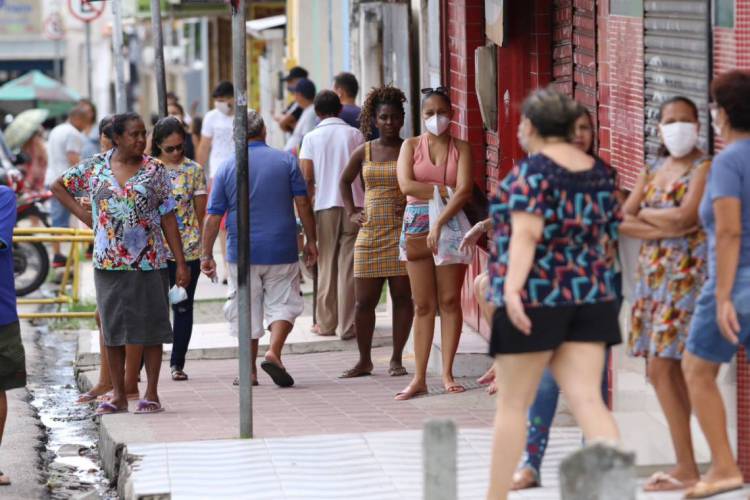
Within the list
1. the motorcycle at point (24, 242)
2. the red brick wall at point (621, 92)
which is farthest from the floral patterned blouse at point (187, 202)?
the motorcycle at point (24, 242)

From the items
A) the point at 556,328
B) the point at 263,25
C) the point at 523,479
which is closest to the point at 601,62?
the point at 523,479

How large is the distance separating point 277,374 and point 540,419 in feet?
11.9

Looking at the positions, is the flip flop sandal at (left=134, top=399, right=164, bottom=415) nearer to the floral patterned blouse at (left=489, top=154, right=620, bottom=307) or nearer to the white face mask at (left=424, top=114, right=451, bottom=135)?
the white face mask at (left=424, top=114, right=451, bottom=135)

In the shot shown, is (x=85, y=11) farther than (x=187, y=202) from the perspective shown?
Yes

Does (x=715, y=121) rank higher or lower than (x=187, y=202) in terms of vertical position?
higher

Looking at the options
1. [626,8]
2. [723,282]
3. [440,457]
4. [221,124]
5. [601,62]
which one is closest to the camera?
[440,457]

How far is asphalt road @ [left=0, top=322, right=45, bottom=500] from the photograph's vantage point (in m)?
8.15

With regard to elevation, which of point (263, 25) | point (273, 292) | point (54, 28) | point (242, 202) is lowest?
point (273, 292)

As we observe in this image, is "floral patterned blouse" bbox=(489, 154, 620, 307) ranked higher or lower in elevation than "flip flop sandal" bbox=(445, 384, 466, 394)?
higher

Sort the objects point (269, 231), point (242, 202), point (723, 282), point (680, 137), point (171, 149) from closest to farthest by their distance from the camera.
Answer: point (723, 282) < point (680, 137) < point (242, 202) < point (269, 231) < point (171, 149)

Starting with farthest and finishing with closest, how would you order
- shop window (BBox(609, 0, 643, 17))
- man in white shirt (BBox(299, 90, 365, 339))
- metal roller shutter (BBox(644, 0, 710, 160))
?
man in white shirt (BBox(299, 90, 365, 339)), shop window (BBox(609, 0, 643, 17)), metal roller shutter (BBox(644, 0, 710, 160))

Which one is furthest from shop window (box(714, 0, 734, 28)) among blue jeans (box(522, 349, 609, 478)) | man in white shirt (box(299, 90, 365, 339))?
man in white shirt (box(299, 90, 365, 339))

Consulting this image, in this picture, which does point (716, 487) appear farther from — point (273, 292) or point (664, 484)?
point (273, 292)

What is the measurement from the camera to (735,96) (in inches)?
239
